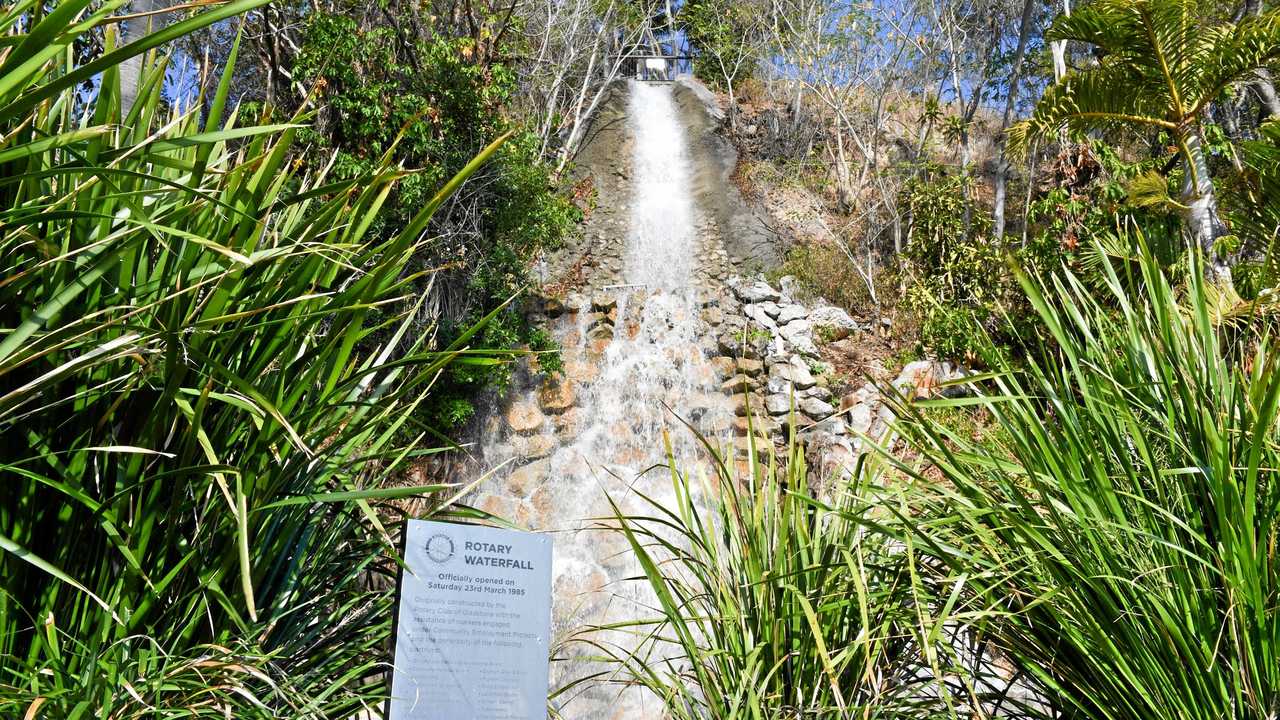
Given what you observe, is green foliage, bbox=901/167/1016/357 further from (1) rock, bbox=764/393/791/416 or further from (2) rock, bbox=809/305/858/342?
(1) rock, bbox=764/393/791/416

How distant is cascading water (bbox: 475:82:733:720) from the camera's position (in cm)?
730

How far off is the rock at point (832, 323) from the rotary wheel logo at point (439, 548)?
8015 mm

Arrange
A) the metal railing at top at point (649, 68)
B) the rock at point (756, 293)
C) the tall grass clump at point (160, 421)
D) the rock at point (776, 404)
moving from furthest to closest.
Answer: the metal railing at top at point (649, 68), the rock at point (756, 293), the rock at point (776, 404), the tall grass clump at point (160, 421)

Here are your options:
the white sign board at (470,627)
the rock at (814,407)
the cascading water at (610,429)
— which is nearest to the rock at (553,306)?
the cascading water at (610,429)

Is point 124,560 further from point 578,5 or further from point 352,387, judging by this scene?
point 578,5

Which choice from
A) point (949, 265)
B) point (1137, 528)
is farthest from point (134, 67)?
point (949, 265)

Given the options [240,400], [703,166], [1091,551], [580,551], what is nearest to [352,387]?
[240,400]

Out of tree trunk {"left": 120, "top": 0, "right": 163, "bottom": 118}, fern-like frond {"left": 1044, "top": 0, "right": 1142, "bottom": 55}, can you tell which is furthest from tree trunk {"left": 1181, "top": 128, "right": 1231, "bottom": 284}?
tree trunk {"left": 120, "top": 0, "right": 163, "bottom": 118}

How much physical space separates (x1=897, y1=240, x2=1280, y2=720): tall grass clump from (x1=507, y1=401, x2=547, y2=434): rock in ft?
23.2

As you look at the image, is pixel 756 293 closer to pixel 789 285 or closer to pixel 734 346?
pixel 789 285

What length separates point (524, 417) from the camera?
918 centimetres

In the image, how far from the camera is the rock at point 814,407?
9008 millimetres

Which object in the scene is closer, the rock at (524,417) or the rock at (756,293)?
the rock at (524,417)

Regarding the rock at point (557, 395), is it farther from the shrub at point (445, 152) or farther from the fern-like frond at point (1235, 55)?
the fern-like frond at point (1235, 55)
